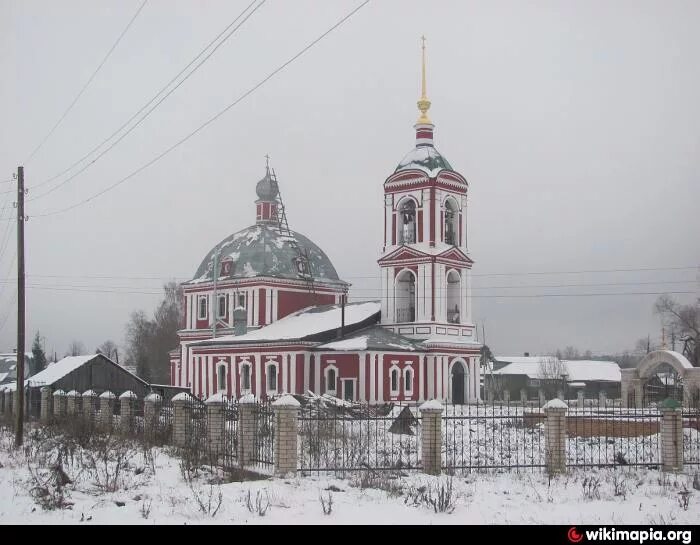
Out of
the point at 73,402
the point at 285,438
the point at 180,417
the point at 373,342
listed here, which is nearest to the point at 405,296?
the point at 373,342

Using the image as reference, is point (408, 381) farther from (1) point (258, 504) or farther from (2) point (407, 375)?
(1) point (258, 504)

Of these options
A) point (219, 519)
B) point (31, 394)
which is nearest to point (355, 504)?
point (219, 519)

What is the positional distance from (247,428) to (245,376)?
27.0 m

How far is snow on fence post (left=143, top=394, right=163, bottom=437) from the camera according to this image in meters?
21.4

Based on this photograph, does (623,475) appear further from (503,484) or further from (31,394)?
(31,394)

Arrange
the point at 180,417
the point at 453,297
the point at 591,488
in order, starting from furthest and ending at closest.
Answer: the point at 453,297
the point at 180,417
the point at 591,488

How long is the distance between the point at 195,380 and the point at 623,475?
1300 inches

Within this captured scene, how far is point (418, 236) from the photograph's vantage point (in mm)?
42250

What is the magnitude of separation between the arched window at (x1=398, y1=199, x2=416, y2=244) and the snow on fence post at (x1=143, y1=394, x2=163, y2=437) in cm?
2216

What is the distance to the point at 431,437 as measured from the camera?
1652 centimetres

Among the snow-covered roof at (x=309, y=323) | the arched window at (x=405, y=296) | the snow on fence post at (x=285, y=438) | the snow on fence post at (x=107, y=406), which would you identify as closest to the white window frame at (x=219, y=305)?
the snow-covered roof at (x=309, y=323)

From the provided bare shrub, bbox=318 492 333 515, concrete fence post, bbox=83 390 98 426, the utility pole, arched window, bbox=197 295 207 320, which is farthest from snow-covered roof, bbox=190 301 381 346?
bare shrub, bbox=318 492 333 515
